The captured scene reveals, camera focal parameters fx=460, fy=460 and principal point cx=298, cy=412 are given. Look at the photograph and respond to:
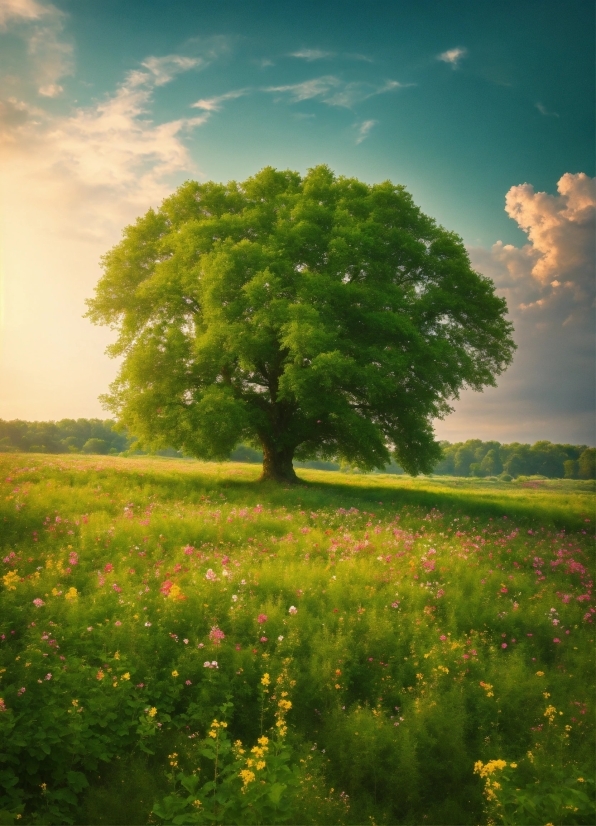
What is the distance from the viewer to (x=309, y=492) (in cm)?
1772

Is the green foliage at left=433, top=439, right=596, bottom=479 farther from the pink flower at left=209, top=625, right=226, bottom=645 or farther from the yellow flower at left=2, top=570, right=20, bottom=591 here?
the yellow flower at left=2, top=570, right=20, bottom=591

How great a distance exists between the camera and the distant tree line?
163 ft

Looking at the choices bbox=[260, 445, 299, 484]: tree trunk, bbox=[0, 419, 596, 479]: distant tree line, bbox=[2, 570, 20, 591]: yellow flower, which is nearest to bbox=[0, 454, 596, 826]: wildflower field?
bbox=[2, 570, 20, 591]: yellow flower

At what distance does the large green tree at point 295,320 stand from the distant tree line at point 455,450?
62.8 ft

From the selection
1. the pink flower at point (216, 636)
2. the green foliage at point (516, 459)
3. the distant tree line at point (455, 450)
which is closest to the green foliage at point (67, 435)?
the distant tree line at point (455, 450)

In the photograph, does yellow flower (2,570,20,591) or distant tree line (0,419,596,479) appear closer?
yellow flower (2,570,20,591)

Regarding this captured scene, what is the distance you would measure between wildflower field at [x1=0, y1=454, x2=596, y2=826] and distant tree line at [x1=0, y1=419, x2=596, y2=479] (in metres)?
30.9

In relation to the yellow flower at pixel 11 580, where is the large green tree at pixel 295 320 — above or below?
above

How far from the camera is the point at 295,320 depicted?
1680 cm

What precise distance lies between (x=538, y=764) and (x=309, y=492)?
42.6 ft

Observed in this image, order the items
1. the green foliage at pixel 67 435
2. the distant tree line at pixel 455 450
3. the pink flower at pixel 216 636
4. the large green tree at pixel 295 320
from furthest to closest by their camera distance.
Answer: the distant tree line at pixel 455 450, the green foliage at pixel 67 435, the large green tree at pixel 295 320, the pink flower at pixel 216 636

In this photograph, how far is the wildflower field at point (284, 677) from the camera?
4.30m

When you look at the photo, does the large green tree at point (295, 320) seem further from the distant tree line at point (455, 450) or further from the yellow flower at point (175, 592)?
the distant tree line at point (455, 450)

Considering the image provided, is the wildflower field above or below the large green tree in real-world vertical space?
below
